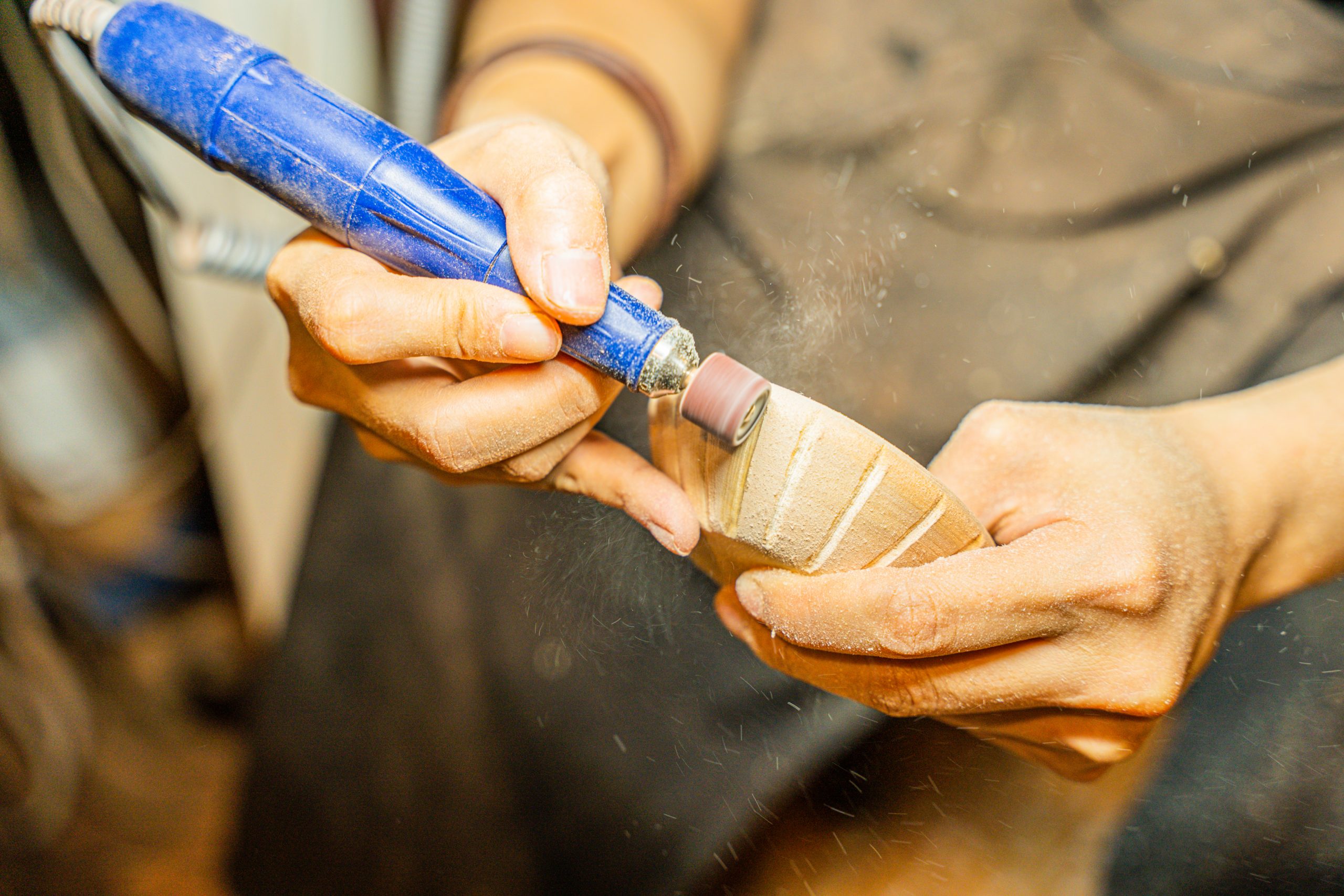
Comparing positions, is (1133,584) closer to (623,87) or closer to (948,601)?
(948,601)

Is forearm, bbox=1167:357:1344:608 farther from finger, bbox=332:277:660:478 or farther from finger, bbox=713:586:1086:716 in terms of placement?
finger, bbox=332:277:660:478

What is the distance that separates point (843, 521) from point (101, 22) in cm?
49

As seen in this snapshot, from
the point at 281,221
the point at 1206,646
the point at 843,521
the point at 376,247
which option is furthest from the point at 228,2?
the point at 1206,646

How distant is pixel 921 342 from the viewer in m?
0.52

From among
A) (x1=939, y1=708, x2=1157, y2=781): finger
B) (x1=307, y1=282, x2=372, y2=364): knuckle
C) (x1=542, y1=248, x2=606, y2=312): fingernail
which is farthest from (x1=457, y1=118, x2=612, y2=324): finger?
(x1=939, y1=708, x2=1157, y2=781): finger

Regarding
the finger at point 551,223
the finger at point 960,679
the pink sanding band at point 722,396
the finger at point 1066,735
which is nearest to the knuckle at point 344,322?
the finger at point 551,223

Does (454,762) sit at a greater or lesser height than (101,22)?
lesser

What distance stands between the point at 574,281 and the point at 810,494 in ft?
0.55

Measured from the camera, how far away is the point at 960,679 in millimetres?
424

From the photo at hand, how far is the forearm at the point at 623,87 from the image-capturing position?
70 centimetres

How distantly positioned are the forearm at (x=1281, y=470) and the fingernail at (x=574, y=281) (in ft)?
1.27

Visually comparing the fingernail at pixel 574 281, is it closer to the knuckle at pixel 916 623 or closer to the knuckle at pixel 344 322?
the knuckle at pixel 344 322

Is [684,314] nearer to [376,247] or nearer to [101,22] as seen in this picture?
[376,247]

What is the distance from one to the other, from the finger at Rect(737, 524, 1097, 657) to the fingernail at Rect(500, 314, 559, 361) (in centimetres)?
19
